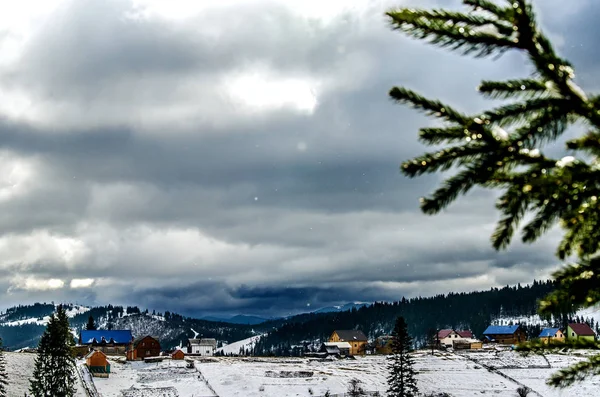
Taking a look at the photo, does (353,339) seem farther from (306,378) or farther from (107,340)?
(306,378)

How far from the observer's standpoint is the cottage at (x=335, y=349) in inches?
5425

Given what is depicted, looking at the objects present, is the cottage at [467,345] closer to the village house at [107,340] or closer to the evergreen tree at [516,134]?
the village house at [107,340]

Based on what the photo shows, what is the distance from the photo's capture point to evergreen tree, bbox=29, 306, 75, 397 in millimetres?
52659

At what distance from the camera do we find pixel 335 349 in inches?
5531

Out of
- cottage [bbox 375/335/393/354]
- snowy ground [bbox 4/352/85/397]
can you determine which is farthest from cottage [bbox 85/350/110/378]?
cottage [bbox 375/335/393/354]

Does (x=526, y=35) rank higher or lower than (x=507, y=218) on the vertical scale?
higher

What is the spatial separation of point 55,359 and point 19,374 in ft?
101

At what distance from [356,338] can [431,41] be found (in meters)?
162

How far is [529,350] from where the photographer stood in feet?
13.2

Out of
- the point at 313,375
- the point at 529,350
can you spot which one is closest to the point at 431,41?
the point at 529,350

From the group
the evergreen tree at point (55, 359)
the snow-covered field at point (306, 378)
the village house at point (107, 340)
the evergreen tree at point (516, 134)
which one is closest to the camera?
the evergreen tree at point (516, 134)

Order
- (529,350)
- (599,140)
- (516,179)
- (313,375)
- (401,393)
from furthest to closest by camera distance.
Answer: (313,375), (401,393), (529,350), (516,179), (599,140)

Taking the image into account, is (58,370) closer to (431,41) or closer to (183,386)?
(183,386)

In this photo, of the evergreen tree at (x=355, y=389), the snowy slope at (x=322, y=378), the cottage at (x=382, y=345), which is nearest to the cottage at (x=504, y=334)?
the cottage at (x=382, y=345)
